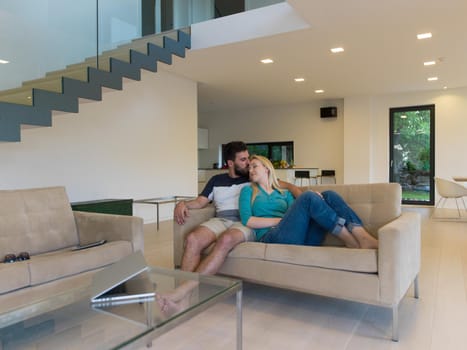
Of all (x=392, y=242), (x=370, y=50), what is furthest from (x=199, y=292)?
(x=370, y=50)

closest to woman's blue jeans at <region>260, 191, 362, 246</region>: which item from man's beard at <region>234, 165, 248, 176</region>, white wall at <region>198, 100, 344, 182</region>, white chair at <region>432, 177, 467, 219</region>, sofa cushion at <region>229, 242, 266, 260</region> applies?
sofa cushion at <region>229, 242, 266, 260</region>

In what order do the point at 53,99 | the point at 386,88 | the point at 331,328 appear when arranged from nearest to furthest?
the point at 331,328, the point at 53,99, the point at 386,88

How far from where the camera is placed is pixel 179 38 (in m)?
4.81

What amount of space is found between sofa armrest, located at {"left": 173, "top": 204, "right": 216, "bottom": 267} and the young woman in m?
0.42

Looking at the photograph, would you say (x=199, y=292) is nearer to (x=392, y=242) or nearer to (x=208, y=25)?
(x=392, y=242)

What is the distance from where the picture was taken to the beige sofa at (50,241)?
78.0 inches

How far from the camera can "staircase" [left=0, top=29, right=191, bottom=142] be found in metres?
3.30

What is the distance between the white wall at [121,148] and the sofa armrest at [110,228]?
1909 mm

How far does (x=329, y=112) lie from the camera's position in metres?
8.69

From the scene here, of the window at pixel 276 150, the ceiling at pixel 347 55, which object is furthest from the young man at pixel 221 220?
the window at pixel 276 150

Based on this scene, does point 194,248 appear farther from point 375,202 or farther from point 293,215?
point 375,202

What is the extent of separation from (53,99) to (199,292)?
2830 millimetres

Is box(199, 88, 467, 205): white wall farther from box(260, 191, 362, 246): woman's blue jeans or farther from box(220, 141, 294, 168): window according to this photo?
box(260, 191, 362, 246): woman's blue jeans

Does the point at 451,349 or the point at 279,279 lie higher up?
the point at 279,279
